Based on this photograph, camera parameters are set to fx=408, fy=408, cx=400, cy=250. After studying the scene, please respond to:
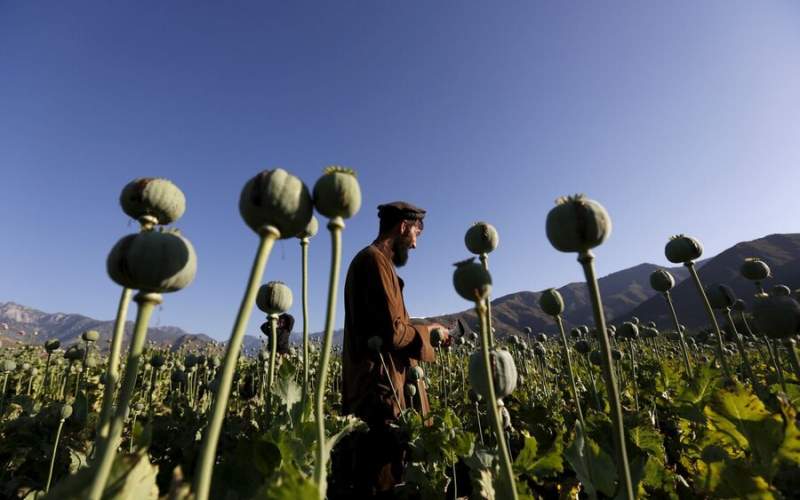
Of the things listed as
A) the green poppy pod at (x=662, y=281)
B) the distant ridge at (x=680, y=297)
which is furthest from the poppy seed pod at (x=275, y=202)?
the distant ridge at (x=680, y=297)

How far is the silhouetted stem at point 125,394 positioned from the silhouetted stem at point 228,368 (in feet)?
0.65

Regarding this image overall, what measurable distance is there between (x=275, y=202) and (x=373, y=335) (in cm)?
278

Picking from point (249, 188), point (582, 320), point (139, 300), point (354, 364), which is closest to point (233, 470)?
point (139, 300)

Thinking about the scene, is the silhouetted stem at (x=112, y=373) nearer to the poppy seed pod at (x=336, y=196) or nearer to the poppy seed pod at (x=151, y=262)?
the poppy seed pod at (x=151, y=262)

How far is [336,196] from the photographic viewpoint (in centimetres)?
118

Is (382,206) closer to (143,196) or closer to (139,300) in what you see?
(143,196)

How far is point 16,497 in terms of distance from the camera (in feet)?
9.86

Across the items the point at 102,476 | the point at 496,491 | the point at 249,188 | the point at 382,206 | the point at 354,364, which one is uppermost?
the point at 382,206

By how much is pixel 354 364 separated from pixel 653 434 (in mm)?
2426

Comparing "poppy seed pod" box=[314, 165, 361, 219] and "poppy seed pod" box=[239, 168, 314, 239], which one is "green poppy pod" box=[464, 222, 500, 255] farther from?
"poppy seed pod" box=[239, 168, 314, 239]

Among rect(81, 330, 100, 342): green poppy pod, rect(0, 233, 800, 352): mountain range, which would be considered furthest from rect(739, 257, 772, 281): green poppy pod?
rect(0, 233, 800, 352): mountain range

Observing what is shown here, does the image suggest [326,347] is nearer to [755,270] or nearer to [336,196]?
[336,196]

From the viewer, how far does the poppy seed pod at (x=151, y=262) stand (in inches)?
42.3

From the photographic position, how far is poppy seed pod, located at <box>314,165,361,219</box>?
46.6 inches
